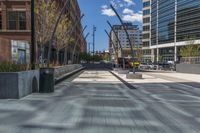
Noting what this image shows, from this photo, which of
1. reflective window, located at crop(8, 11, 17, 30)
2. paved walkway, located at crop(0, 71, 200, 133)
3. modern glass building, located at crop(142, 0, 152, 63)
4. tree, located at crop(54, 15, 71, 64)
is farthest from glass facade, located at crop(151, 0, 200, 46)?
paved walkway, located at crop(0, 71, 200, 133)

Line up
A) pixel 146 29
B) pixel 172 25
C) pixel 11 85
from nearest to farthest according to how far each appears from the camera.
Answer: pixel 11 85 < pixel 172 25 < pixel 146 29

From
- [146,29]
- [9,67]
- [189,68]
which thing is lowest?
[189,68]

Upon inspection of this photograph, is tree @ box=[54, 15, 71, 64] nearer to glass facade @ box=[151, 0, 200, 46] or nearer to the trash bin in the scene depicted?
the trash bin

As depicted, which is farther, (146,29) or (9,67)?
(146,29)

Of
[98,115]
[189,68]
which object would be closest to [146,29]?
[189,68]

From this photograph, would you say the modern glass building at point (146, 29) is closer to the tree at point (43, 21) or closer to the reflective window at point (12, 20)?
the reflective window at point (12, 20)

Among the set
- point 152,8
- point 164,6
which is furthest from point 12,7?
point 152,8

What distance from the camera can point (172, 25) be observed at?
126 meters

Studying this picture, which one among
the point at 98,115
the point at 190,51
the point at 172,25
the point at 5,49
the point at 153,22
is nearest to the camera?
the point at 98,115

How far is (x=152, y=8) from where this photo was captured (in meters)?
150

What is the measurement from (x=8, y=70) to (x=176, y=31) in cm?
10943

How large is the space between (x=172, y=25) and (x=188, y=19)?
13022 mm

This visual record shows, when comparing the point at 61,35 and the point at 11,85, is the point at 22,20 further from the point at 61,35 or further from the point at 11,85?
the point at 11,85

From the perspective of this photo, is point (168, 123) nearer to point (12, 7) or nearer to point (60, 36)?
point (60, 36)
